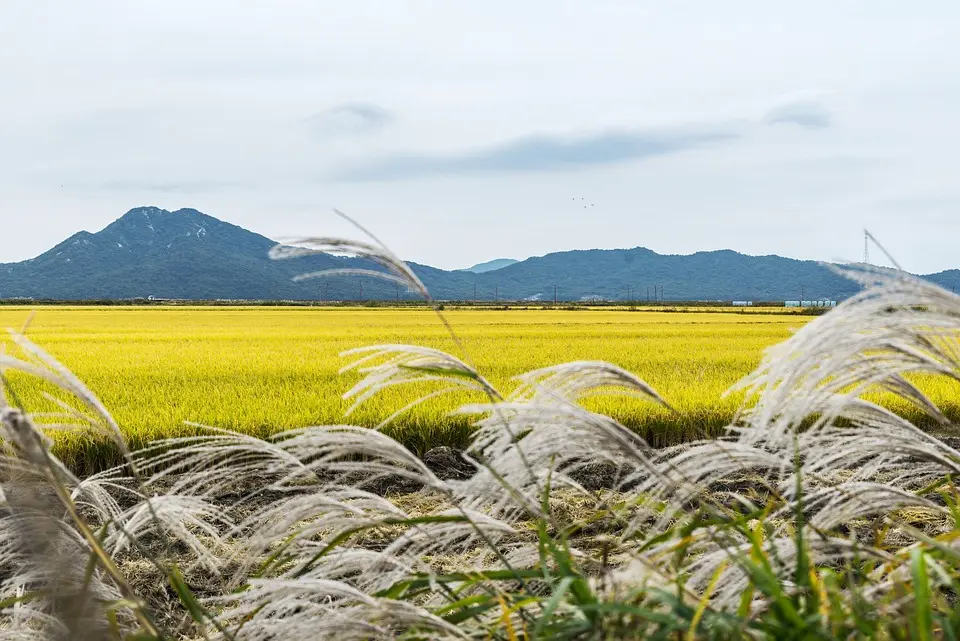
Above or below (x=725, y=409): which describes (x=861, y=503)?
above

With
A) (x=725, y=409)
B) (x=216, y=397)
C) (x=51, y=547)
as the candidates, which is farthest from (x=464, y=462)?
(x=51, y=547)

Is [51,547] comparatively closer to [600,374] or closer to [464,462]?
[600,374]

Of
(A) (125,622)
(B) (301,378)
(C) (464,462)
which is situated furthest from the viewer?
(B) (301,378)

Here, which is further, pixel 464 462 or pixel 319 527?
Result: pixel 464 462

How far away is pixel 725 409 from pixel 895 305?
7385mm

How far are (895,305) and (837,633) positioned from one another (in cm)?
89

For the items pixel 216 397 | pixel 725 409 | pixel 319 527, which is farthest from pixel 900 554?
pixel 216 397

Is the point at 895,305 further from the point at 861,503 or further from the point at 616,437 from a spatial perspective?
the point at 616,437

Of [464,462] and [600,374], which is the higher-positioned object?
[600,374]

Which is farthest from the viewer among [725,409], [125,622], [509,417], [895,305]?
[725,409]

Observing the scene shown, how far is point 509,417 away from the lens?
6.92 ft

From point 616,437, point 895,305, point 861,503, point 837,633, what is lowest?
point 837,633

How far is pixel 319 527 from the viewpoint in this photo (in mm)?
1998

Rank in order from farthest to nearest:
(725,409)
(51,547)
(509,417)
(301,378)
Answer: (301,378) < (725,409) < (509,417) < (51,547)
